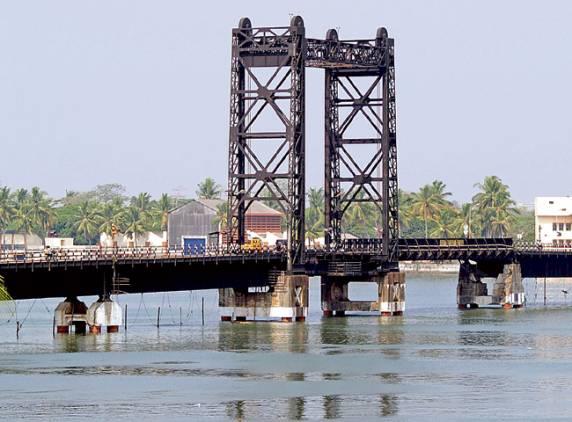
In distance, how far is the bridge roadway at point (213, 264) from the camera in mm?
125938

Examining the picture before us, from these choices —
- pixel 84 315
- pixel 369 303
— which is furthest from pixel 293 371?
pixel 369 303

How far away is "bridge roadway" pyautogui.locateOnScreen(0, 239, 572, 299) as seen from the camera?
12594 centimetres

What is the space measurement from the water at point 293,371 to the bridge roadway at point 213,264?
3850 millimetres

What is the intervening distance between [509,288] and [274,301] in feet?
121

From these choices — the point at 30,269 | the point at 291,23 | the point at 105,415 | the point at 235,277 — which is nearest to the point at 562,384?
the point at 105,415

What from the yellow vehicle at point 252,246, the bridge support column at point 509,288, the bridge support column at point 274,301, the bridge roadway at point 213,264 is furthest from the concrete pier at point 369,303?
the bridge support column at point 509,288

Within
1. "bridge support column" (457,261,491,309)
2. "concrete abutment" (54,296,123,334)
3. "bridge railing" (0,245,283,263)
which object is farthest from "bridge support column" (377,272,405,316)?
"concrete abutment" (54,296,123,334)

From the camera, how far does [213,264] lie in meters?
144

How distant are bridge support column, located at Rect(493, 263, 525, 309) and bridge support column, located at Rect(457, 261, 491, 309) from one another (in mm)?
1234

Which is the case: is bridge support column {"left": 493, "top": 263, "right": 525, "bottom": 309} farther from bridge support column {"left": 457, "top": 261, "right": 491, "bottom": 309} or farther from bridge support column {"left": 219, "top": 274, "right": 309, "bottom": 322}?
bridge support column {"left": 219, "top": 274, "right": 309, "bottom": 322}

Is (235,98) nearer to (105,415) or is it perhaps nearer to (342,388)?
(342,388)

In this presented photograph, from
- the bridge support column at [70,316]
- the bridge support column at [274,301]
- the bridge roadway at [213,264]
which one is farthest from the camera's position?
the bridge support column at [274,301]

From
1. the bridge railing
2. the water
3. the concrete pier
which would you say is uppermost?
the bridge railing

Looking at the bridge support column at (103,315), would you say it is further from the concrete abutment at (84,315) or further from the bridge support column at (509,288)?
the bridge support column at (509,288)
